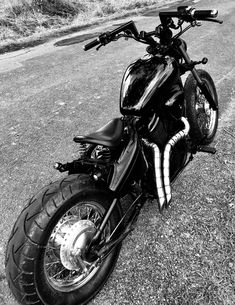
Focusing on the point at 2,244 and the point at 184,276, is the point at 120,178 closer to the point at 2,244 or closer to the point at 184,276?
the point at 184,276

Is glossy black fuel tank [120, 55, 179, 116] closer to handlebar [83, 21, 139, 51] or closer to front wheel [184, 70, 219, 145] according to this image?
handlebar [83, 21, 139, 51]

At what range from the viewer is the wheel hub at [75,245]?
1.92 m

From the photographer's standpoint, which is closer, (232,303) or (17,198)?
(232,303)

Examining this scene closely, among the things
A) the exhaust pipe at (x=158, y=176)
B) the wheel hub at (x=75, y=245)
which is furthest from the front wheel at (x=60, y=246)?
the exhaust pipe at (x=158, y=176)

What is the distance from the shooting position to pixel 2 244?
8.52 ft

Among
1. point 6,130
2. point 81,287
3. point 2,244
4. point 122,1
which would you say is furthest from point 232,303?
point 122,1

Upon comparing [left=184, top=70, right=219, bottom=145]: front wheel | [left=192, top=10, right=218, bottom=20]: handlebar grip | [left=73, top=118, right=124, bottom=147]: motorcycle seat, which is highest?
[left=192, top=10, right=218, bottom=20]: handlebar grip

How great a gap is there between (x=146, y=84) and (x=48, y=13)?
9335 millimetres

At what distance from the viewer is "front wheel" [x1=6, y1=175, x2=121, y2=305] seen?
1.70 meters

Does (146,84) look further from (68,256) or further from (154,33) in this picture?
(68,256)

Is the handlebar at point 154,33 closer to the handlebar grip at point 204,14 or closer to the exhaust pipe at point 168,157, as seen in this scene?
the handlebar grip at point 204,14

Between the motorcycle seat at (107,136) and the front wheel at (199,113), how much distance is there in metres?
1.12

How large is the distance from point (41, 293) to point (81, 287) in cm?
33

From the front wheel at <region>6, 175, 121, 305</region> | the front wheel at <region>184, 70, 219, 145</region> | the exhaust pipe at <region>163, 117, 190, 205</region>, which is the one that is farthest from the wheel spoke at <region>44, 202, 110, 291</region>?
the front wheel at <region>184, 70, 219, 145</region>
